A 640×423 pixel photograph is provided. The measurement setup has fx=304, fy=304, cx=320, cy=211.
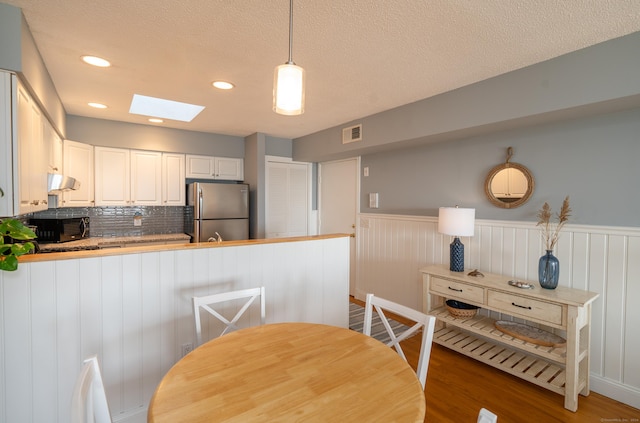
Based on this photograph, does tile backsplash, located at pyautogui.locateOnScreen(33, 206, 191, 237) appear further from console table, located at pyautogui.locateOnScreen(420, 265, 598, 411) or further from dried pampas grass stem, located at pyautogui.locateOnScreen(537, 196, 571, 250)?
dried pampas grass stem, located at pyautogui.locateOnScreen(537, 196, 571, 250)

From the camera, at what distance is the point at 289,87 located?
3.84 ft

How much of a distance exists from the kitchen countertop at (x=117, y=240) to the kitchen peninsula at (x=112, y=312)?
6.23 ft

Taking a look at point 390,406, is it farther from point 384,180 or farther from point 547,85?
point 384,180

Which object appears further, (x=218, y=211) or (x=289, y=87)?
(x=218, y=211)

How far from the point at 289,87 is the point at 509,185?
2.38 metres

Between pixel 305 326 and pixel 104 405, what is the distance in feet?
2.90

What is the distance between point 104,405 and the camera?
1.02m

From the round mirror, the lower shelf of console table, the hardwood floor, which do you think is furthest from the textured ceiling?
the hardwood floor

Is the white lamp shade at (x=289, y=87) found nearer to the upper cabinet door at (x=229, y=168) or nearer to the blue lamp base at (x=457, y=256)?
the blue lamp base at (x=457, y=256)

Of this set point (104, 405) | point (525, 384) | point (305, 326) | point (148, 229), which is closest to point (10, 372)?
point (104, 405)

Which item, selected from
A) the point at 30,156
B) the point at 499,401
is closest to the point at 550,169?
the point at 499,401

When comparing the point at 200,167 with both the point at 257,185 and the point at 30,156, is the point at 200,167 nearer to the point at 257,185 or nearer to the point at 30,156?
the point at 257,185

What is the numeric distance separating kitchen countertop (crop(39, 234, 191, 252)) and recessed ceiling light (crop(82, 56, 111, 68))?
1.98 metres

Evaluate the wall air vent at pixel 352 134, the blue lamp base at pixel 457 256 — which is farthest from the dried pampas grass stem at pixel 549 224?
the wall air vent at pixel 352 134
